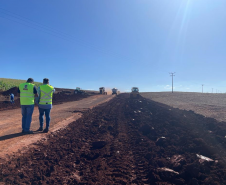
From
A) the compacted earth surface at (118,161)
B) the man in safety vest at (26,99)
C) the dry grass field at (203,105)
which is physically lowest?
A: the compacted earth surface at (118,161)

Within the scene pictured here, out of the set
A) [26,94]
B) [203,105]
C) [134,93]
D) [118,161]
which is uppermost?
[134,93]

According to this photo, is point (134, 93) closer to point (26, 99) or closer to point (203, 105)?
point (203, 105)

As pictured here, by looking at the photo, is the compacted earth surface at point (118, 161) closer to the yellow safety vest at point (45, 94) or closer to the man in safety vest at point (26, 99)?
the man in safety vest at point (26, 99)

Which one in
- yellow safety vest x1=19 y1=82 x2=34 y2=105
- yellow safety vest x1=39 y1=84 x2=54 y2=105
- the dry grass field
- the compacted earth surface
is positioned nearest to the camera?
the compacted earth surface

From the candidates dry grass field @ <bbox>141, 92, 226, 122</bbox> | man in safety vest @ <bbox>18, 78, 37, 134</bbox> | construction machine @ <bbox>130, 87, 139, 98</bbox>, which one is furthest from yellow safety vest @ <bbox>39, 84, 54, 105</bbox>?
construction machine @ <bbox>130, 87, 139, 98</bbox>

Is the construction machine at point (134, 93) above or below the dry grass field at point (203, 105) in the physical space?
above

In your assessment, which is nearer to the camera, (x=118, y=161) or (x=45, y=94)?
(x=118, y=161)

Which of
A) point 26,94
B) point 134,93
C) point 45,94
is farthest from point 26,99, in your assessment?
point 134,93

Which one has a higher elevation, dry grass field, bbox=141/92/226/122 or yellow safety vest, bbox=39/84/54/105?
yellow safety vest, bbox=39/84/54/105

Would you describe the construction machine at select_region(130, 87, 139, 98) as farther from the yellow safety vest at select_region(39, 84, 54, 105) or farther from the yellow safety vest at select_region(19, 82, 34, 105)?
the yellow safety vest at select_region(19, 82, 34, 105)

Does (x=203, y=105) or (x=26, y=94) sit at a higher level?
(x=26, y=94)

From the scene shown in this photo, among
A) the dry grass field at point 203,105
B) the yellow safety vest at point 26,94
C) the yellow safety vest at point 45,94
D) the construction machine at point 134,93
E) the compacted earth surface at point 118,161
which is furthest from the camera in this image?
the construction machine at point 134,93

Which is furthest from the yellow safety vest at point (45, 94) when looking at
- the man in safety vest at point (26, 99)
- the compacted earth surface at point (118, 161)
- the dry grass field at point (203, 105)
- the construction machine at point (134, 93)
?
the construction machine at point (134, 93)

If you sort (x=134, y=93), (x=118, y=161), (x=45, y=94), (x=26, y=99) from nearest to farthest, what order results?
(x=118, y=161) → (x=26, y=99) → (x=45, y=94) → (x=134, y=93)
